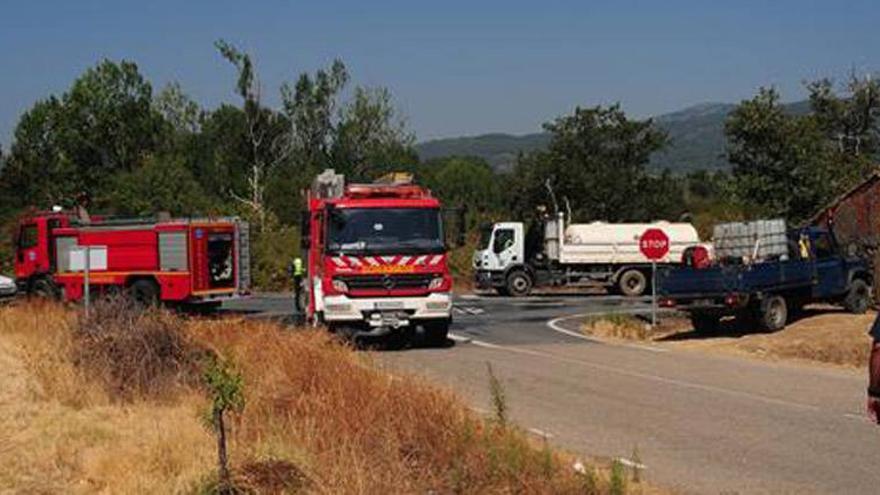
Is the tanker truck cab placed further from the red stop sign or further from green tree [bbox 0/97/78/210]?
green tree [bbox 0/97/78/210]

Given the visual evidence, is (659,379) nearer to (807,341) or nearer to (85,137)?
(807,341)

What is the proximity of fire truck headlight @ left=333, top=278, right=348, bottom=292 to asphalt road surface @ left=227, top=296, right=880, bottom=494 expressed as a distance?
1.40 metres

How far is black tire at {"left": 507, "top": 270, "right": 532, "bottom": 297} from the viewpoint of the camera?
40406 millimetres

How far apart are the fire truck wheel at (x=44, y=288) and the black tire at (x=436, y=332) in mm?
12888

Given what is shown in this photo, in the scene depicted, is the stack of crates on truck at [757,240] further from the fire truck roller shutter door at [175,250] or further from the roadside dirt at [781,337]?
the fire truck roller shutter door at [175,250]

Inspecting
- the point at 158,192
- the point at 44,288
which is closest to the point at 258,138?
the point at 158,192

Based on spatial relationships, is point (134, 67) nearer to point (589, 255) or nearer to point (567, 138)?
point (567, 138)

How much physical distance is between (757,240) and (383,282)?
389 inches

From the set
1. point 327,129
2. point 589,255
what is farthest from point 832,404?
point 327,129

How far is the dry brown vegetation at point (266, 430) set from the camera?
7508 mm

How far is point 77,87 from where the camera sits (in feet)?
270

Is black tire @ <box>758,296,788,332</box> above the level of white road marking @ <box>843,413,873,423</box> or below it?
above

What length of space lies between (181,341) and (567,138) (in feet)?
155

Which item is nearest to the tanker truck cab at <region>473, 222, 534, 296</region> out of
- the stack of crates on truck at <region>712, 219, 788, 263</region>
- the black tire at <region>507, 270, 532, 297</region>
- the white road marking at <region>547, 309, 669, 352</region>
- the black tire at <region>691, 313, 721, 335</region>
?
the black tire at <region>507, 270, 532, 297</region>
